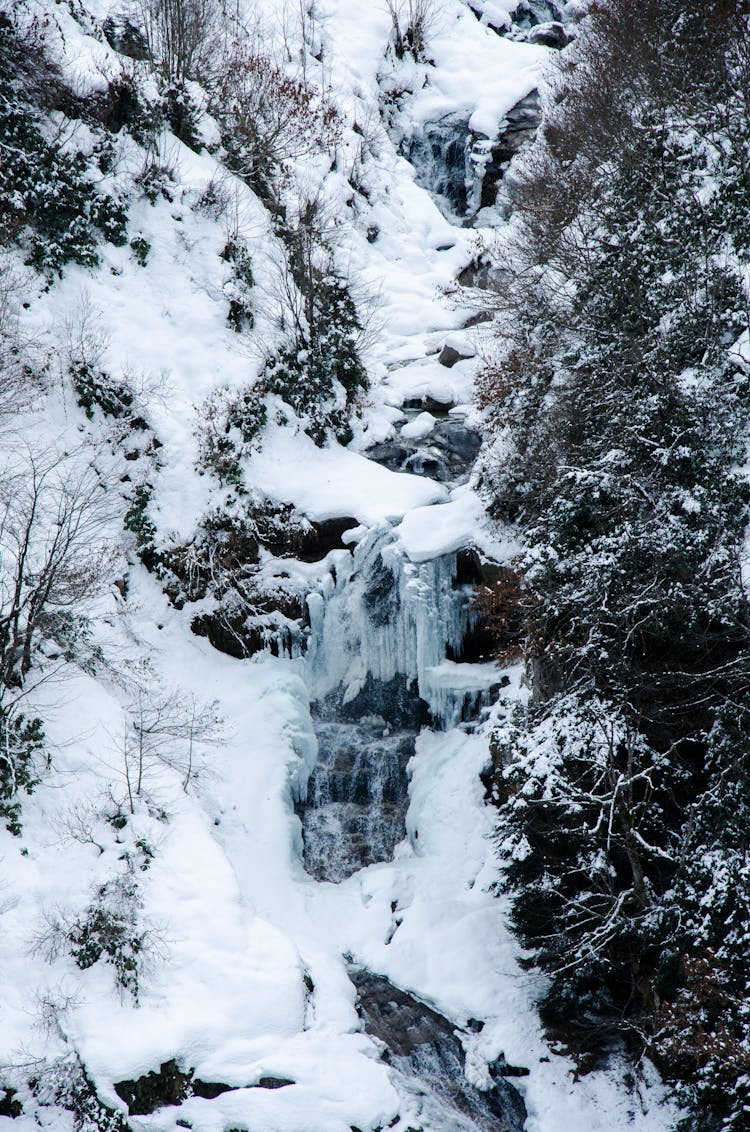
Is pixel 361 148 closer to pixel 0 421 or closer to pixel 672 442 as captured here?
pixel 0 421

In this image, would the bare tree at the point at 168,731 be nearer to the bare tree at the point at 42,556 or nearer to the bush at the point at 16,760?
the bush at the point at 16,760

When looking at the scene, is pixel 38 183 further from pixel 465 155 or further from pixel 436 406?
pixel 465 155

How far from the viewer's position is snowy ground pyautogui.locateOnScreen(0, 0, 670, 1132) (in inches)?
346

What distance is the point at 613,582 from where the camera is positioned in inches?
402

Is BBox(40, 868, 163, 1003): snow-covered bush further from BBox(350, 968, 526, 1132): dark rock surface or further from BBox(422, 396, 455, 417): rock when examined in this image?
BBox(422, 396, 455, 417): rock

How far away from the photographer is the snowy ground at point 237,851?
880cm

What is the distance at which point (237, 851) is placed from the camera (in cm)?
1234

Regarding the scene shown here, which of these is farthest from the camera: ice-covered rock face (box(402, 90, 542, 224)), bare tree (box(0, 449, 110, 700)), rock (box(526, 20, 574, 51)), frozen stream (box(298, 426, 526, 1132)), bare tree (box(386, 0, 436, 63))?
rock (box(526, 20, 574, 51))

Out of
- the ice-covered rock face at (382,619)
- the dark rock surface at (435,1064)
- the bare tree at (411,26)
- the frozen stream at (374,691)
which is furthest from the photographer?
the bare tree at (411,26)

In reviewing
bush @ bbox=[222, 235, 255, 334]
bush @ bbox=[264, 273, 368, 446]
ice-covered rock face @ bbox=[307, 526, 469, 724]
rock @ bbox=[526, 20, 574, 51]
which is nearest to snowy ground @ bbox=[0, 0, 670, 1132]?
bush @ bbox=[222, 235, 255, 334]

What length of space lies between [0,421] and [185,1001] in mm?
10490

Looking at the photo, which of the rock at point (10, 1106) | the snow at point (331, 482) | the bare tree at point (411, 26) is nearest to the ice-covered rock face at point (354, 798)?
the snow at point (331, 482)

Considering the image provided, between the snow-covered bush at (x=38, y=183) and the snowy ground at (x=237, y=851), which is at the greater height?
the snow-covered bush at (x=38, y=183)

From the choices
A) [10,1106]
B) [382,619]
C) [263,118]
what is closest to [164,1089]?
[10,1106]
